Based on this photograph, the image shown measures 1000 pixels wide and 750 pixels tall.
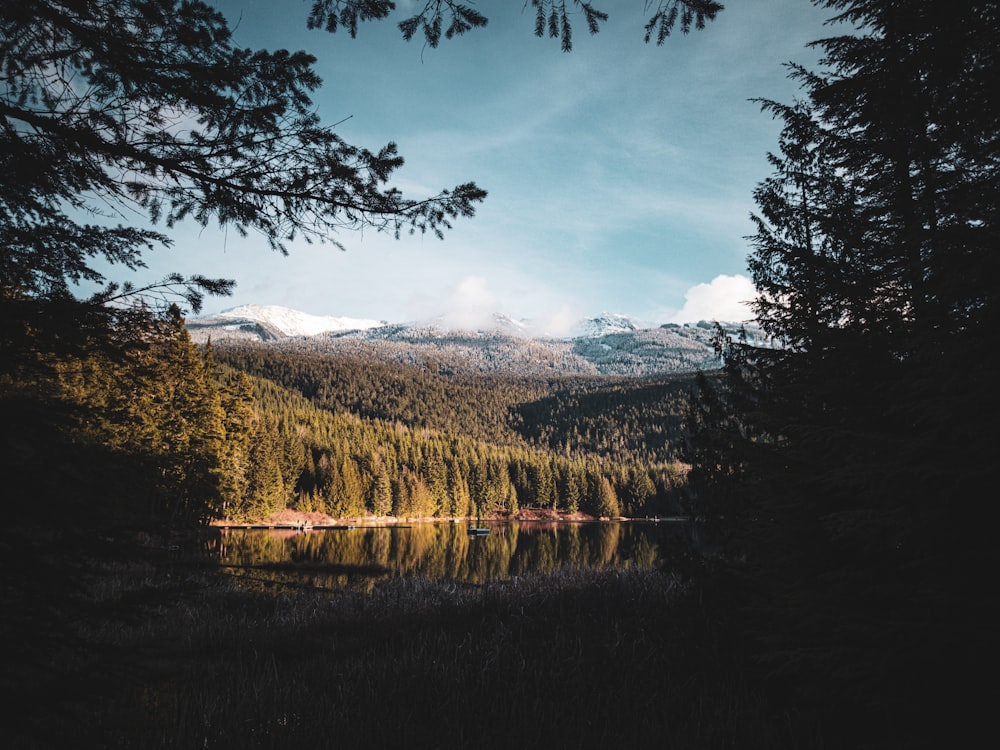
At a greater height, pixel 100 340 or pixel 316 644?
pixel 100 340

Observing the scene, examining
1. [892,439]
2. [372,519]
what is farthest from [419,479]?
[892,439]

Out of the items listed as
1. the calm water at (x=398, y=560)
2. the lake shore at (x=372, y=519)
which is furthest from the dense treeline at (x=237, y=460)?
the calm water at (x=398, y=560)

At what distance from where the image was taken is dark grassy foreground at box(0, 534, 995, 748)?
2188mm

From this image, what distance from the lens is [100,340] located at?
3.10 m

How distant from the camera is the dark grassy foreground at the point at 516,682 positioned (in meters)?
2.19

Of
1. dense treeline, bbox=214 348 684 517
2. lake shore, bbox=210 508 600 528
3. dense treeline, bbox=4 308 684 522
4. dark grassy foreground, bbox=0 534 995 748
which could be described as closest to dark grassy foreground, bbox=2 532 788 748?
dark grassy foreground, bbox=0 534 995 748

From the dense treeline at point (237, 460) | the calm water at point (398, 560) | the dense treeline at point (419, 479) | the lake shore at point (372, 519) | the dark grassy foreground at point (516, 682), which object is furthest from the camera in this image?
the dense treeline at point (419, 479)

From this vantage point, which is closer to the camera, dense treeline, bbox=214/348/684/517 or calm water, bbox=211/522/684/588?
calm water, bbox=211/522/684/588

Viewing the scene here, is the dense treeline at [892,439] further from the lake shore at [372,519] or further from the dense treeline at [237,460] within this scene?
the lake shore at [372,519]

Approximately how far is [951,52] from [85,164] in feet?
24.6

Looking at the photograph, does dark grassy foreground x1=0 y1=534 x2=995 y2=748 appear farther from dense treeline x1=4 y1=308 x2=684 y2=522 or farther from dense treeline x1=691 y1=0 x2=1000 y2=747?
dense treeline x1=4 y1=308 x2=684 y2=522

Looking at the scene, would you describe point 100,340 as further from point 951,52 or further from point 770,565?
point 951,52

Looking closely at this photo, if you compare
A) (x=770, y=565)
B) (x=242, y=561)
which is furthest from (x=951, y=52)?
(x=242, y=561)

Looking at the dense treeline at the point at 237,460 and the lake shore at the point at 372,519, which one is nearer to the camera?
the dense treeline at the point at 237,460
